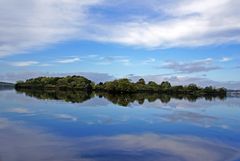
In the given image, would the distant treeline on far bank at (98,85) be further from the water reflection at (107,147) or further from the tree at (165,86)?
the water reflection at (107,147)

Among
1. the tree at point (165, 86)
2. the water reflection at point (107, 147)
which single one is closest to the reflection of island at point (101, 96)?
the water reflection at point (107, 147)

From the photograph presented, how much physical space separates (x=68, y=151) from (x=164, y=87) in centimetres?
17558

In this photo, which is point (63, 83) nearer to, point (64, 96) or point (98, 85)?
point (98, 85)

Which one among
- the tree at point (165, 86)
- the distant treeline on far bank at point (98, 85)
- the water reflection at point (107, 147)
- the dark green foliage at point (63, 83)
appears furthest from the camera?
the tree at point (165, 86)

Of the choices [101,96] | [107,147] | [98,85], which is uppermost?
[98,85]

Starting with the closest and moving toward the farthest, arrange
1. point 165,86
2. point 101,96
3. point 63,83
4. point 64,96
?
point 64,96, point 101,96, point 63,83, point 165,86

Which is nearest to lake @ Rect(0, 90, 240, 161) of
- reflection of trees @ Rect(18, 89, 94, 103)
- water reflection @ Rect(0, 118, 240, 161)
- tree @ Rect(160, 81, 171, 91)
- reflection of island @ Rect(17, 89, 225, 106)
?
water reflection @ Rect(0, 118, 240, 161)

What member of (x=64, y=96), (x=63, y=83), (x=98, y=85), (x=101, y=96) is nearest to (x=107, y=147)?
(x=64, y=96)

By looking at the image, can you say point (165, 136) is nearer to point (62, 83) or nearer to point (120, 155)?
point (120, 155)

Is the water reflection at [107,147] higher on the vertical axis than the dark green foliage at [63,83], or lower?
lower

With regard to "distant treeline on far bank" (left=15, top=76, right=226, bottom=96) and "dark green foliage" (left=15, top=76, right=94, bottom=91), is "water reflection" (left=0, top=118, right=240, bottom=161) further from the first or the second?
"dark green foliage" (left=15, top=76, right=94, bottom=91)

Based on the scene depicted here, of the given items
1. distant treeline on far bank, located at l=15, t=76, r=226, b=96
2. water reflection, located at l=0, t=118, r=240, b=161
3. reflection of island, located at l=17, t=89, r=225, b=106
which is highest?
distant treeline on far bank, located at l=15, t=76, r=226, b=96

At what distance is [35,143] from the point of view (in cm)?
2656

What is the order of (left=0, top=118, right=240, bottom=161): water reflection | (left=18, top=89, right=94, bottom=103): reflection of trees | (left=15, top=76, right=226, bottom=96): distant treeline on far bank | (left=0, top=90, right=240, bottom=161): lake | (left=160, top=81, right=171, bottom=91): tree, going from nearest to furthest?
(left=0, top=118, right=240, bottom=161): water reflection
(left=0, top=90, right=240, bottom=161): lake
(left=18, top=89, right=94, bottom=103): reflection of trees
(left=15, top=76, right=226, bottom=96): distant treeline on far bank
(left=160, top=81, right=171, bottom=91): tree
